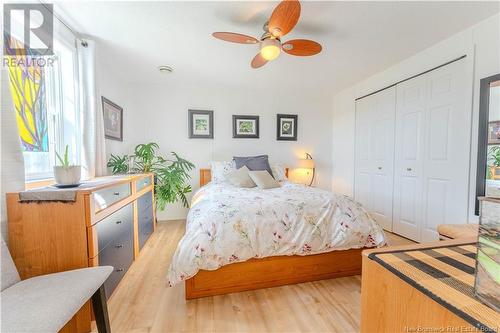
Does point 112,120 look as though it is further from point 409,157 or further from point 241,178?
point 409,157

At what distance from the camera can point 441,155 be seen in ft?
7.68

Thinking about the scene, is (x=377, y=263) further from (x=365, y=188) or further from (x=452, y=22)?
(x=365, y=188)

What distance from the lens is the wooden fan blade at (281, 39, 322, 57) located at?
183 centimetres

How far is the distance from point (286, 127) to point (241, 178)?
5.52ft

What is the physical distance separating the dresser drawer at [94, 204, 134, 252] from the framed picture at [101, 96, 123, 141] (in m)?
1.24

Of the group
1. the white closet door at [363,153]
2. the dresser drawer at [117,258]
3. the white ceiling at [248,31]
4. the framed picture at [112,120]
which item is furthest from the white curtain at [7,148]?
the white closet door at [363,153]

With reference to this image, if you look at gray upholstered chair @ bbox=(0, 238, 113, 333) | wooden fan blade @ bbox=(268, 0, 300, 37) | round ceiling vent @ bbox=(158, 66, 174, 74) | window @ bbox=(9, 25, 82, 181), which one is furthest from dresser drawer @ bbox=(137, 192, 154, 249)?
wooden fan blade @ bbox=(268, 0, 300, 37)

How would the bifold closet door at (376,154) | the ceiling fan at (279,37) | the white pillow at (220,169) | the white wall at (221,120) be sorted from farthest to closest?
the white wall at (221,120)
the white pillow at (220,169)
the bifold closet door at (376,154)
the ceiling fan at (279,37)

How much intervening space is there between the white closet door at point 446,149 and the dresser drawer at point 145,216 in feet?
10.7

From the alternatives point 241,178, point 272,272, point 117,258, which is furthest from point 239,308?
point 241,178

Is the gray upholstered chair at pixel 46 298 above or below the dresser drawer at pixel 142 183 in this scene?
below

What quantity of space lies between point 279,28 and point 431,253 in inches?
65.5

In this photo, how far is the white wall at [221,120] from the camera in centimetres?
349

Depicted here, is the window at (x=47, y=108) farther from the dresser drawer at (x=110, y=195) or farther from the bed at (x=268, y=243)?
the bed at (x=268, y=243)
